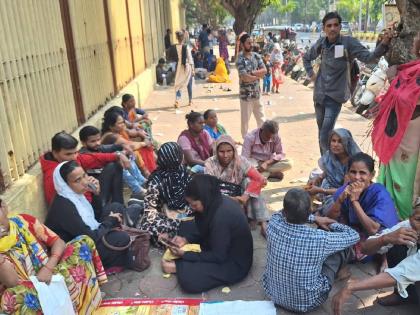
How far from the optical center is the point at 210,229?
3.04 m

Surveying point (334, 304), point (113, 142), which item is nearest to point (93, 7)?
point (113, 142)

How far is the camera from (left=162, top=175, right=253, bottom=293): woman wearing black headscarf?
9.78ft

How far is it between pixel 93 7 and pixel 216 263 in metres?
5.21

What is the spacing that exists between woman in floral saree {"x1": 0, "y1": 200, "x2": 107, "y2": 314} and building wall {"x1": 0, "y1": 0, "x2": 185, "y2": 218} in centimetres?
74

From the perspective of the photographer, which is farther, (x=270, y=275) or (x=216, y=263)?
(x=216, y=263)

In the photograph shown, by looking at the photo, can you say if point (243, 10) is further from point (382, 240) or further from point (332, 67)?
point (382, 240)

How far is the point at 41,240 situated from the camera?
2.68 meters

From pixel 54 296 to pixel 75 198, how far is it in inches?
35.1

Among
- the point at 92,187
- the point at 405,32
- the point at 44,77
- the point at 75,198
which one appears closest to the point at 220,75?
the point at 44,77

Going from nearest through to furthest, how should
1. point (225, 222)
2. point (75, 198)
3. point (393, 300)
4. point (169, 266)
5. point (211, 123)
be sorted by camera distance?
point (393, 300), point (225, 222), point (75, 198), point (169, 266), point (211, 123)

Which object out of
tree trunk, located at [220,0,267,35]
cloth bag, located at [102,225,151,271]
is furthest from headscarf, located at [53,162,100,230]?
tree trunk, located at [220,0,267,35]

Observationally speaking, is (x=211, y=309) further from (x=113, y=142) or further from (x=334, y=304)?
(x=113, y=142)

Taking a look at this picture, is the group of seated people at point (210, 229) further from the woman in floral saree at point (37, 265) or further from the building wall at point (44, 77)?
the building wall at point (44, 77)

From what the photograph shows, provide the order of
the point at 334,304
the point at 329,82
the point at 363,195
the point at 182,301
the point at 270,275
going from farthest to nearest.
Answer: the point at 329,82
the point at 363,195
the point at 182,301
the point at 270,275
the point at 334,304
